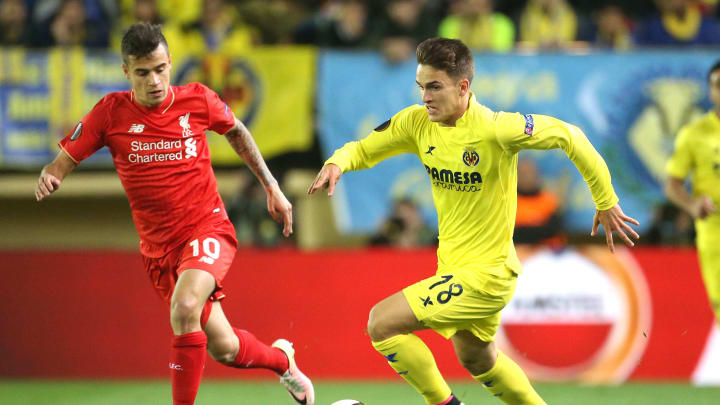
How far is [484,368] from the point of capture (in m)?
5.21

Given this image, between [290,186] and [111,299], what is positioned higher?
[290,186]

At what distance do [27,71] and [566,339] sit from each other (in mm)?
6023

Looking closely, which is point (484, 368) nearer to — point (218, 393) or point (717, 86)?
point (717, 86)

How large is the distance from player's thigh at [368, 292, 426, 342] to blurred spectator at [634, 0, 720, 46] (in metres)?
6.49

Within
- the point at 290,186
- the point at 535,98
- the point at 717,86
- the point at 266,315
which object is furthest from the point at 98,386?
the point at 717,86

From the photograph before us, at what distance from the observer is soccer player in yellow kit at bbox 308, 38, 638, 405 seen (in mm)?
4883

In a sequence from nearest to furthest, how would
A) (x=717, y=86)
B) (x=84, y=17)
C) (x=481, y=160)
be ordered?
(x=481, y=160) < (x=717, y=86) < (x=84, y=17)

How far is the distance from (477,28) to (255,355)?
5.45 meters

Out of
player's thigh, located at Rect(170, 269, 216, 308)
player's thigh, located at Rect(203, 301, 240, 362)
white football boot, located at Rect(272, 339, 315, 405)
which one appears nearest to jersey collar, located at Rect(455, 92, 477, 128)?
player's thigh, located at Rect(170, 269, 216, 308)

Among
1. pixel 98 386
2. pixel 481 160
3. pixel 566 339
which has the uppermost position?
pixel 481 160

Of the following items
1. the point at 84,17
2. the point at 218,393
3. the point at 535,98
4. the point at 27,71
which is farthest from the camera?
the point at 84,17

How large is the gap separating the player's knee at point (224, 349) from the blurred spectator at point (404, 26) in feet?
15.6

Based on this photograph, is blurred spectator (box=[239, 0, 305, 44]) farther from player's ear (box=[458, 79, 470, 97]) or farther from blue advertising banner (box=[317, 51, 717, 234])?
player's ear (box=[458, 79, 470, 97])

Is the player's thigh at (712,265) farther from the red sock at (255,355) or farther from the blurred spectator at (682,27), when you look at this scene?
the blurred spectator at (682,27)
